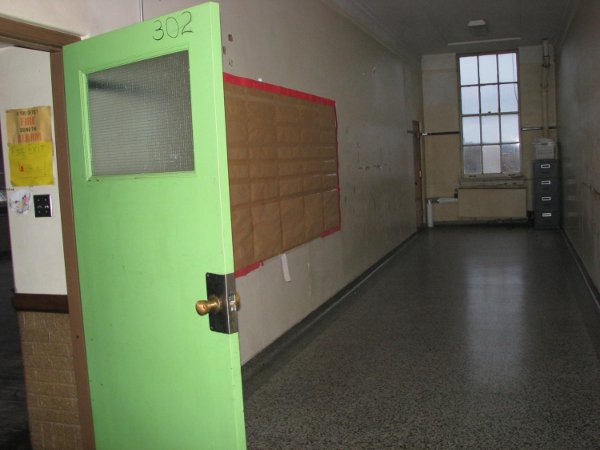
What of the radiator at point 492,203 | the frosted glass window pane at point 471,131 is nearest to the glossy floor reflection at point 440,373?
the radiator at point 492,203

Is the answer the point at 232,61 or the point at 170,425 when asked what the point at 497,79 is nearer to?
the point at 232,61

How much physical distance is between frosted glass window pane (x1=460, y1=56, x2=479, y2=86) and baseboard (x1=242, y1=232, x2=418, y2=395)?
5.82 meters

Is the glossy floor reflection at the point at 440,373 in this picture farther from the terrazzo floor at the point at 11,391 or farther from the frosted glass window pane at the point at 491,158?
the frosted glass window pane at the point at 491,158

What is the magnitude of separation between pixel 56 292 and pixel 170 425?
93 centimetres

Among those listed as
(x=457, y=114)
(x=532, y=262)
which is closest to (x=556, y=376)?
(x=532, y=262)

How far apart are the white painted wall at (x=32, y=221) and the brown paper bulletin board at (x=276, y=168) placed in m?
1.08

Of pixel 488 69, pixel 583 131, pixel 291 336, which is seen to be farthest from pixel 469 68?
pixel 291 336

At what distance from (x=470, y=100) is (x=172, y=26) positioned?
31.9ft

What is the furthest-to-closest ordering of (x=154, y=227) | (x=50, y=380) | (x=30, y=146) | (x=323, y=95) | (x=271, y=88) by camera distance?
(x=323, y=95), (x=271, y=88), (x=50, y=380), (x=30, y=146), (x=154, y=227)

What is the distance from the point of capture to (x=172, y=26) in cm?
173

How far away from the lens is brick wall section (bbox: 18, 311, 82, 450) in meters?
2.52

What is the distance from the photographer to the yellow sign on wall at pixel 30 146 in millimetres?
2406

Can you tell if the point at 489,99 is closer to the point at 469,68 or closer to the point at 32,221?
the point at 469,68

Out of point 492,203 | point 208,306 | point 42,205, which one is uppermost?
point 42,205
